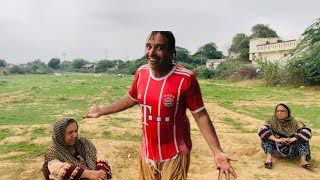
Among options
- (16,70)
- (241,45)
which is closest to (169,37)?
(241,45)

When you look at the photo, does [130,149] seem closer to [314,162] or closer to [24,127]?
[314,162]

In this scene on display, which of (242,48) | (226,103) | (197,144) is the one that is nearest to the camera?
(197,144)

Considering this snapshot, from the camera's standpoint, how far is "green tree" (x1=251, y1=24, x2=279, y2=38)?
5753 cm

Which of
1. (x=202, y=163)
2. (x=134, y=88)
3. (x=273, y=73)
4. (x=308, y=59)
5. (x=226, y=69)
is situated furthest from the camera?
(x=226, y=69)

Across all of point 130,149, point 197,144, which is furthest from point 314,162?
point 130,149

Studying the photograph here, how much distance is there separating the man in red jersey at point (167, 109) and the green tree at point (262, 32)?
189ft

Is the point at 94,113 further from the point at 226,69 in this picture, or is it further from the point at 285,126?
the point at 226,69

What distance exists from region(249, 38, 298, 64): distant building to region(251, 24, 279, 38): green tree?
448 inches

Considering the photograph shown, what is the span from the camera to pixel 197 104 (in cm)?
233

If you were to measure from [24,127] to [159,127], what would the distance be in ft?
25.1

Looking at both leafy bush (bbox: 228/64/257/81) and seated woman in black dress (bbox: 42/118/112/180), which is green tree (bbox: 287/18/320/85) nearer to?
leafy bush (bbox: 228/64/257/81)

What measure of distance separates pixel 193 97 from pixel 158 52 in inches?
14.1

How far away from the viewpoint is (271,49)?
38562mm

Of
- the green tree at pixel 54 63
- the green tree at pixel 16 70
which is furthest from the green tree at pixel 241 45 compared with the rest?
the green tree at pixel 54 63
